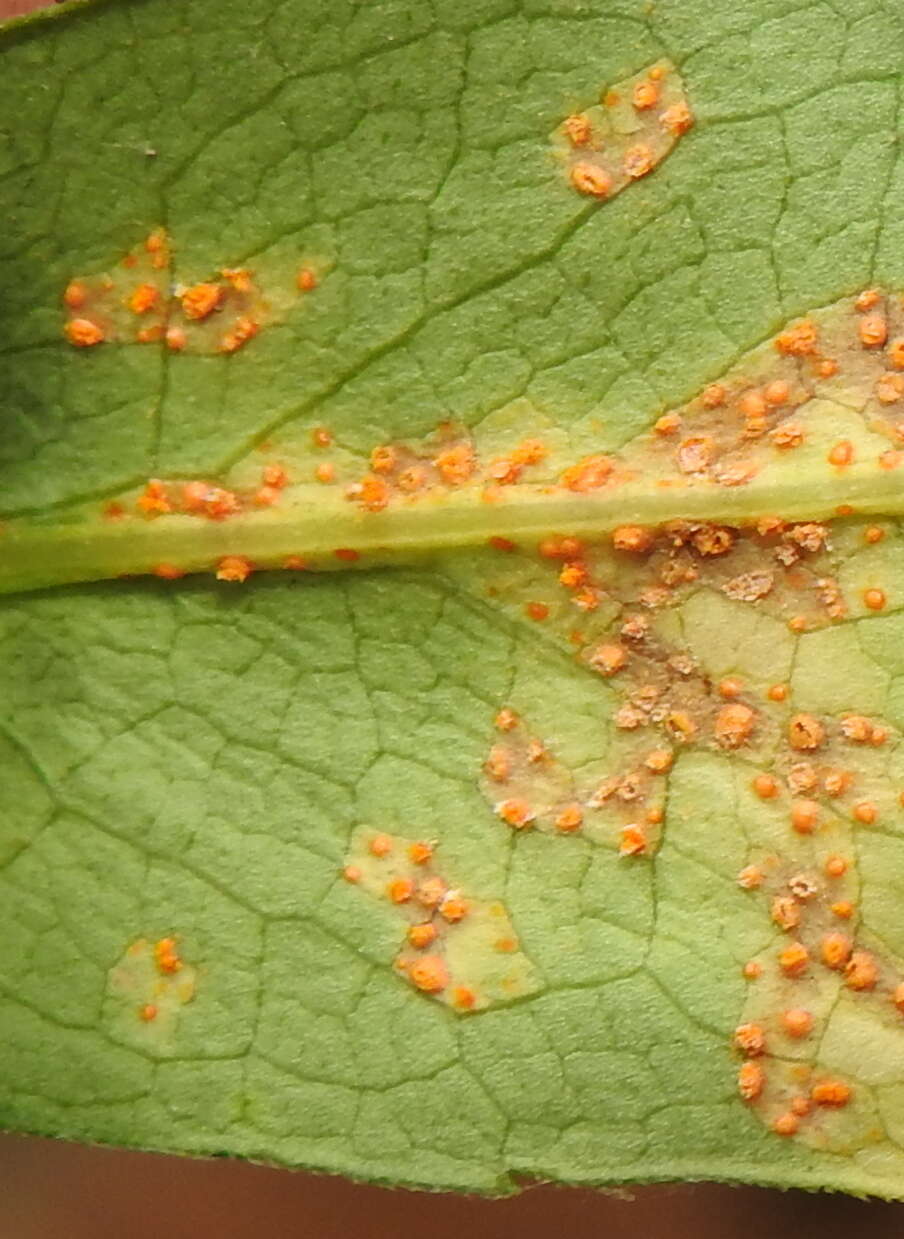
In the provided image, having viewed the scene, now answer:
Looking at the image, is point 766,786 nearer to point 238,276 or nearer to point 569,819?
point 569,819

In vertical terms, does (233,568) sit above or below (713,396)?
below

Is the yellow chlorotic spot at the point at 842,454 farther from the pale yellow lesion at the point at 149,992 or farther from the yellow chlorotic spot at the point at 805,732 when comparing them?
the pale yellow lesion at the point at 149,992

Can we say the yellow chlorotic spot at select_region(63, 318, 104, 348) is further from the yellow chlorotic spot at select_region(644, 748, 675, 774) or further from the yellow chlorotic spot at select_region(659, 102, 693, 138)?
the yellow chlorotic spot at select_region(644, 748, 675, 774)

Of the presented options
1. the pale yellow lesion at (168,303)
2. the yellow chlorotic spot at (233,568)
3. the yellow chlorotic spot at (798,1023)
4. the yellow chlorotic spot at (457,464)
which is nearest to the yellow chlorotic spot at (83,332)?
the pale yellow lesion at (168,303)

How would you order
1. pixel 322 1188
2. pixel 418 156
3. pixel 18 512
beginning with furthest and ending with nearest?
pixel 322 1188
pixel 18 512
pixel 418 156

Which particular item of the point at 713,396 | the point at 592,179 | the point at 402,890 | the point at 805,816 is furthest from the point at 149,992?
the point at 592,179

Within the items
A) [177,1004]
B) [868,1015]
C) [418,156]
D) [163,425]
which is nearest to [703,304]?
[418,156]

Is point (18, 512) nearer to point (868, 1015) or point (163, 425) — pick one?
point (163, 425)
